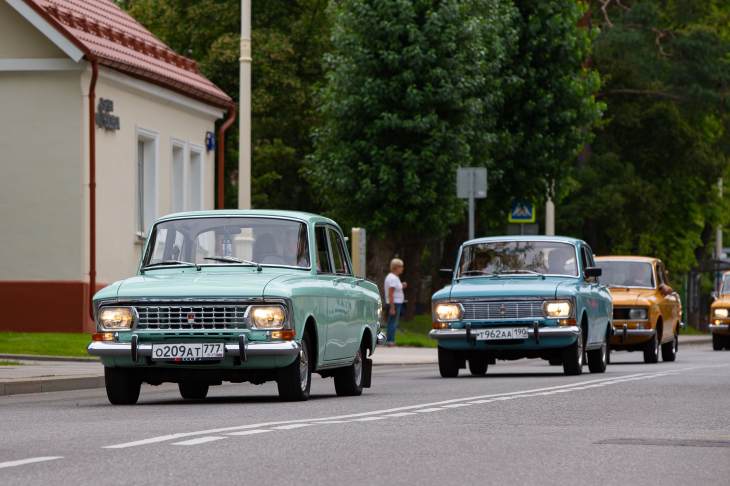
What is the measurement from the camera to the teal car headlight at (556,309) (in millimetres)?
24125

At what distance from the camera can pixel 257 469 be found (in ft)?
34.3

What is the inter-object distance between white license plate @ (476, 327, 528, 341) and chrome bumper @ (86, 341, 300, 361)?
746 cm

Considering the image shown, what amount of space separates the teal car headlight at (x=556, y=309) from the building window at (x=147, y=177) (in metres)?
15.3

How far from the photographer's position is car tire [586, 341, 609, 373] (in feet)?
86.7

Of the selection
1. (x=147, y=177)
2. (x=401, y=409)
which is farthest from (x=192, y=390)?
(x=147, y=177)

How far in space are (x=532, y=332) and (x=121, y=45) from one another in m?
15.3

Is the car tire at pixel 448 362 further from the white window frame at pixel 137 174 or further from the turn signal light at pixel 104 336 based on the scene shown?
the white window frame at pixel 137 174

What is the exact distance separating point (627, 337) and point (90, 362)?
10.2m

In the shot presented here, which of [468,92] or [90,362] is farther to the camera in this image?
[468,92]

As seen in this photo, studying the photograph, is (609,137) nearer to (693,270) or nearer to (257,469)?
(693,270)

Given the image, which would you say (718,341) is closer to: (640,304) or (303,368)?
(640,304)

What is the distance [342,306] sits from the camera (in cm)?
1881

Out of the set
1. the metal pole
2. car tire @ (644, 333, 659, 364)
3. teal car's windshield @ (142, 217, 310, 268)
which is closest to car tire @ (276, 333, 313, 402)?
teal car's windshield @ (142, 217, 310, 268)

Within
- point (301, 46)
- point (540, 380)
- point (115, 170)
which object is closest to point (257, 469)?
point (540, 380)
